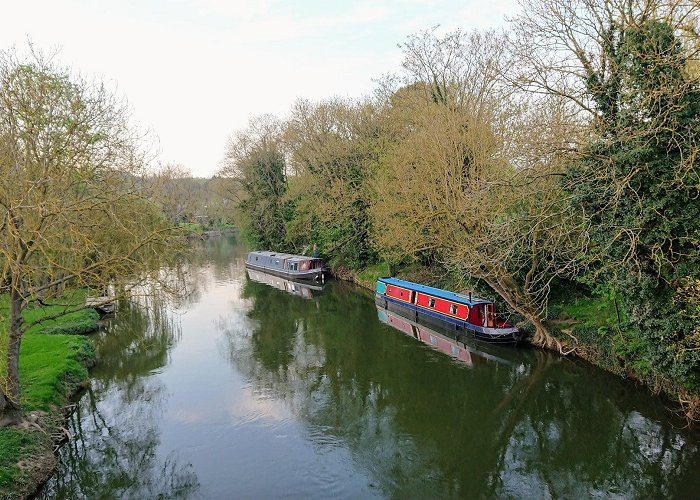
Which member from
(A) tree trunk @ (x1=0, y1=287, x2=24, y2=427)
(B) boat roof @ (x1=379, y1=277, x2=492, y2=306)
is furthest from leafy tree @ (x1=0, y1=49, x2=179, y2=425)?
(B) boat roof @ (x1=379, y1=277, x2=492, y2=306)

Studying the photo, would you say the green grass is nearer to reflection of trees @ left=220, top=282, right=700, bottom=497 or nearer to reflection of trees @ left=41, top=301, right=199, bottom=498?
reflection of trees @ left=220, top=282, right=700, bottom=497


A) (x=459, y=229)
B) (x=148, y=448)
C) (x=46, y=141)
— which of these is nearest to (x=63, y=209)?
(x=46, y=141)

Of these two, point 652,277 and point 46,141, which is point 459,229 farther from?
point 46,141

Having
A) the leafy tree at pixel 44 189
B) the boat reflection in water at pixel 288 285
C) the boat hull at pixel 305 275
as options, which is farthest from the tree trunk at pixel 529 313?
the boat hull at pixel 305 275

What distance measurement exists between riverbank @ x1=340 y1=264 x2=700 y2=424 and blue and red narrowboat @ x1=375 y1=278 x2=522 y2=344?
175 cm

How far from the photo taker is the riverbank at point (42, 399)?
29.2 feet

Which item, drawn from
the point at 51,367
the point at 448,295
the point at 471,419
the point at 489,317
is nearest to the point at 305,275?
the point at 448,295

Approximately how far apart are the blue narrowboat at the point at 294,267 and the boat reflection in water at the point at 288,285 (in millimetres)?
378

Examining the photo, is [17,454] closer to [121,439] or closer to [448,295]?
[121,439]

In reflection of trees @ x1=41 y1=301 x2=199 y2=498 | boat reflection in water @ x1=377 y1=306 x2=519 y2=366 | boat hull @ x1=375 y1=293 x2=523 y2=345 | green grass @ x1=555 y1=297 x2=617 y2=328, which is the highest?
green grass @ x1=555 y1=297 x2=617 y2=328

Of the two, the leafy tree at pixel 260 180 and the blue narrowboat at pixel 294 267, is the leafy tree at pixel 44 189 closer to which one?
the blue narrowboat at pixel 294 267

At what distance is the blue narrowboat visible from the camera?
32531 millimetres

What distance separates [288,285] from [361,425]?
21.4 m

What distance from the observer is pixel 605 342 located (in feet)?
47.2
